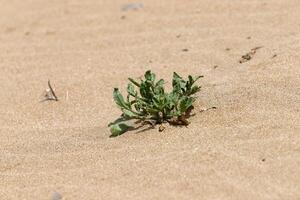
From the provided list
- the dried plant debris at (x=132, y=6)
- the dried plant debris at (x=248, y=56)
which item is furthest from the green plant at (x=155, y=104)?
the dried plant debris at (x=132, y=6)

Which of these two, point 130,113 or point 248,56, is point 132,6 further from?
point 130,113

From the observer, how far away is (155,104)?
3.12m

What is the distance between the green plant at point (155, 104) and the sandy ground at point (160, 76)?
0.07 metres

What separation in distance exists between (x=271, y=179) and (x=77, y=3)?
349 cm

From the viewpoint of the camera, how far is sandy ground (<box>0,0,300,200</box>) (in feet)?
8.98

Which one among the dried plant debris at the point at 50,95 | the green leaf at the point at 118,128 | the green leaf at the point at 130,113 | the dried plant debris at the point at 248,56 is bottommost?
the dried plant debris at the point at 50,95

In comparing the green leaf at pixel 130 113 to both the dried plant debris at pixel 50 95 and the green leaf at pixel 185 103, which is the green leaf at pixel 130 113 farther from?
the dried plant debris at pixel 50 95

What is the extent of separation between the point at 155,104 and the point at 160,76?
0.95 metres

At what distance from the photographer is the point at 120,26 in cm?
503

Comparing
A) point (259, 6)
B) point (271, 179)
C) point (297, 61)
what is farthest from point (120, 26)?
point (271, 179)

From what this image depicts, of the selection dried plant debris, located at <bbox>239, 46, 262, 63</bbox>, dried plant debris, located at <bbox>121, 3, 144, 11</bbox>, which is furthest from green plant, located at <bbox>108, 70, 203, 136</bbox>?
dried plant debris, located at <bbox>121, 3, 144, 11</bbox>

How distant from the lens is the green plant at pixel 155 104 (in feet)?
10.3

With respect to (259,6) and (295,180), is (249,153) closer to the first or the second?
(295,180)

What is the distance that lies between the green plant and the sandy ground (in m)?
0.07
